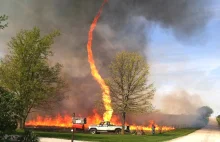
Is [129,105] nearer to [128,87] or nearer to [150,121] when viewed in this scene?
[128,87]

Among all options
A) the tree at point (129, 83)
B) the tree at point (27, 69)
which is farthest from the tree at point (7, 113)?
the tree at point (129, 83)

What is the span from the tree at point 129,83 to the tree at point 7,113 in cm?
2820

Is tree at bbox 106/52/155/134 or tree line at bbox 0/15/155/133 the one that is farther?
tree at bbox 106/52/155/134

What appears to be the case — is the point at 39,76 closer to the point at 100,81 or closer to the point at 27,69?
the point at 27,69

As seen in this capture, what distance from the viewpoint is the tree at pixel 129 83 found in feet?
170

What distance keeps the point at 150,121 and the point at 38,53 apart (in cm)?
4303

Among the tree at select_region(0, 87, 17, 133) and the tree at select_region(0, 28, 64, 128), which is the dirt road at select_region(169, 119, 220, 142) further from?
the tree at select_region(0, 87, 17, 133)

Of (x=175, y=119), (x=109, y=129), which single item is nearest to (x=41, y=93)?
(x=109, y=129)

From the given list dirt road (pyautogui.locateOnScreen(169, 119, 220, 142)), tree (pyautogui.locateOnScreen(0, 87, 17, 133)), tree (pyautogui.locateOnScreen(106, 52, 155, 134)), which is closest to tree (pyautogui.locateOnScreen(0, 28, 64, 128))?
tree (pyautogui.locateOnScreen(106, 52, 155, 134))

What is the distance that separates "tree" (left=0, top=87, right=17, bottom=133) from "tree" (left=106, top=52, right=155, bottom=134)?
28.2m

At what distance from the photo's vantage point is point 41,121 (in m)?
71.8

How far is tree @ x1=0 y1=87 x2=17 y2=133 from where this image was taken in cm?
2330

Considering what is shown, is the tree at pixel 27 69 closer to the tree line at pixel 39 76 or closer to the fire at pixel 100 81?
the tree line at pixel 39 76

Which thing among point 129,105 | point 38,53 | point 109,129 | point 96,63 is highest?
point 96,63
